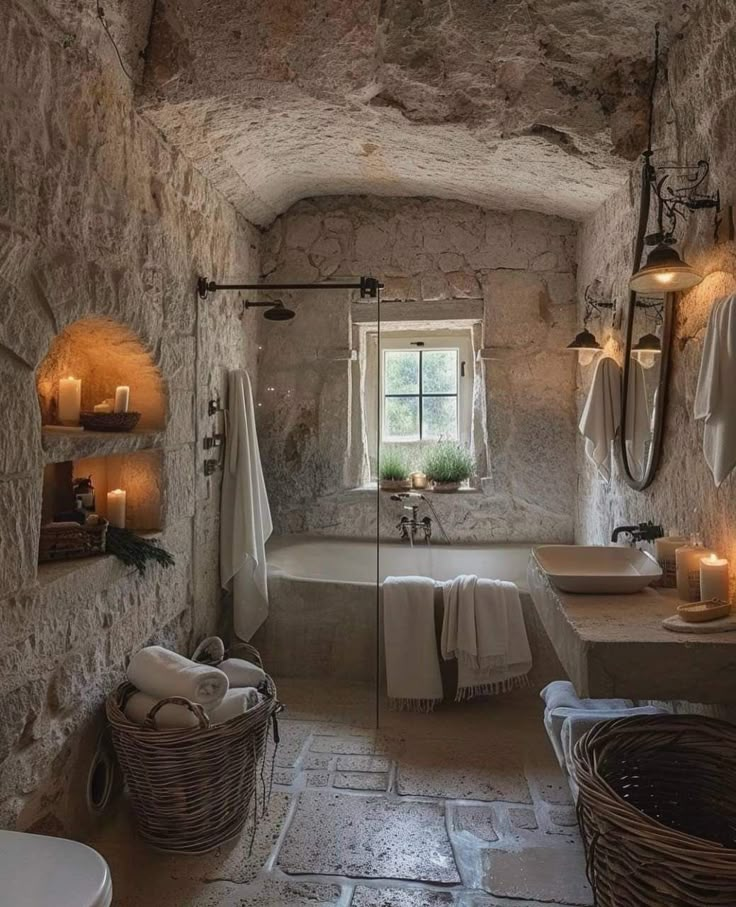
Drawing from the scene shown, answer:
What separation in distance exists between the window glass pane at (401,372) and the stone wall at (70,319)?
145 cm

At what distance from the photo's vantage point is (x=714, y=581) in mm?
1616

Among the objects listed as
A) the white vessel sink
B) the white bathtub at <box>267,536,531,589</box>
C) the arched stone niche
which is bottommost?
the white bathtub at <box>267,536,531,589</box>

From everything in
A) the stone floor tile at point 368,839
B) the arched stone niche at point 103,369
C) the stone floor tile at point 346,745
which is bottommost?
the stone floor tile at point 368,839

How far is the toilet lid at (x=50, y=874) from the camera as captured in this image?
1021 millimetres

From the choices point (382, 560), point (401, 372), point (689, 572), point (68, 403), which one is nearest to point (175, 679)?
point (68, 403)

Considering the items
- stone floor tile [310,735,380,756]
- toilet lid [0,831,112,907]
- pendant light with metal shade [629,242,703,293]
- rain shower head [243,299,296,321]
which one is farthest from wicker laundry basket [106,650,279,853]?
rain shower head [243,299,296,321]

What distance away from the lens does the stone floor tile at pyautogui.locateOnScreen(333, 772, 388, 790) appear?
2.21m

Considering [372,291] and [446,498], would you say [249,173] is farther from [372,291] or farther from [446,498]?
[446,498]

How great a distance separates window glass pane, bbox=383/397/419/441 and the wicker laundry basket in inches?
84.6

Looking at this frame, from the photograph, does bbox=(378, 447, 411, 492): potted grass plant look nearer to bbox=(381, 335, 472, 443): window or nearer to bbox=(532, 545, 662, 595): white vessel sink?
bbox=(381, 335, 472, 443): window

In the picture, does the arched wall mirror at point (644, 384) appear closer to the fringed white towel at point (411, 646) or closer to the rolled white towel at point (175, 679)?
the fringed white towel at point (411, 646)

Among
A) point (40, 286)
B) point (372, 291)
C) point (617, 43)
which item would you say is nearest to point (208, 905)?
point (40, 286)

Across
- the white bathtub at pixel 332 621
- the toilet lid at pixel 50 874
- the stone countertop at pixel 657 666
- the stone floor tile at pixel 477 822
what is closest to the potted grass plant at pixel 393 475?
the white bathtub at pixel 332 621

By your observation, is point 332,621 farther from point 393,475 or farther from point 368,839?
point 368,839
